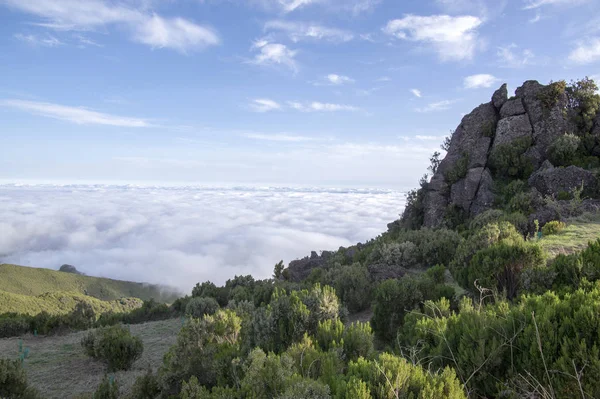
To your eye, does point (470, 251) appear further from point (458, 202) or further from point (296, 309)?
point (458, 202)

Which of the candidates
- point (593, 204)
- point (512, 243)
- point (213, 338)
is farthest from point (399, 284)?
point (593, 204)

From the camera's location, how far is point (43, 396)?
6.68m

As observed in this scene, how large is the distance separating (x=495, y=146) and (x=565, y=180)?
4717mm

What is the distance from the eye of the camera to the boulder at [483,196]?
60.5ft

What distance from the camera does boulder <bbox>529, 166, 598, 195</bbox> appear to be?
16.8 metres

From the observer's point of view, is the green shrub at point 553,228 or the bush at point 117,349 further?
the green shrub at point 553,228

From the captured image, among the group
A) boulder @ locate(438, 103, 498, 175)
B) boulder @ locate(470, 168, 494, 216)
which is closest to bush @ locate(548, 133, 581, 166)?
boulder @ locate(438, 103, 498, 175)

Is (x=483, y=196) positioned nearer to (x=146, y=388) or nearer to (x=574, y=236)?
(x=574, y=236)

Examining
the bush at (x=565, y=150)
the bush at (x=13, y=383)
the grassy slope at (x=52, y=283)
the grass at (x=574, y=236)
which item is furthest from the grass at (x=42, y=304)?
the bush at (x=565, y=150)

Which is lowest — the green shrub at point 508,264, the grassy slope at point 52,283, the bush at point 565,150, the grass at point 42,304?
the grassy slope at point 52,283

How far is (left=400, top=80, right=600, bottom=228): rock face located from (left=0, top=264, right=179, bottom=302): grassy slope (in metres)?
90.4

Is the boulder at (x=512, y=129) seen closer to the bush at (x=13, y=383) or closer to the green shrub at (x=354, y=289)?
the green shrub at (x=354, y=289)

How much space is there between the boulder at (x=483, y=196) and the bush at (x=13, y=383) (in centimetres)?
1883

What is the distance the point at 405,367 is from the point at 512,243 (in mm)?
5916
